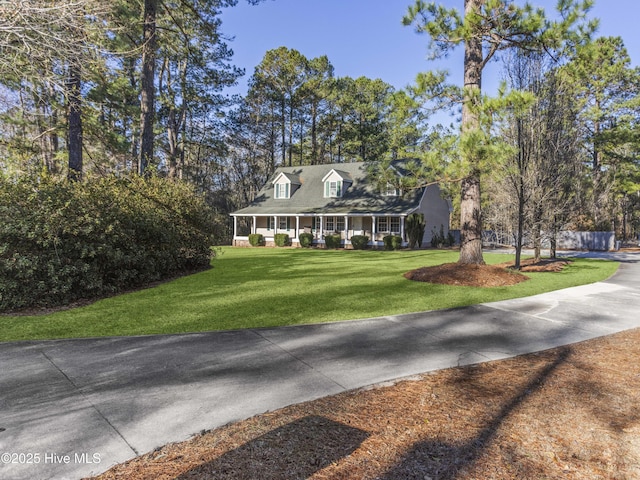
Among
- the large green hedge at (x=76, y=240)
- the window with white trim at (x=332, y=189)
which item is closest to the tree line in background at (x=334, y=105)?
the large green hedge at (x=76, y=240)

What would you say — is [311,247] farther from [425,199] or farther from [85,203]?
[85,203]

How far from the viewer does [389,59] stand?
54.9 ft

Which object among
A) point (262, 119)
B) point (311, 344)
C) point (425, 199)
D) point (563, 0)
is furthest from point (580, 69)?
point (262, 119)

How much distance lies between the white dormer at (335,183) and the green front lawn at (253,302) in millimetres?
18777

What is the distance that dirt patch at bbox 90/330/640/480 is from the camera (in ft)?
7.45

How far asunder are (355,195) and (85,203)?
23444mm

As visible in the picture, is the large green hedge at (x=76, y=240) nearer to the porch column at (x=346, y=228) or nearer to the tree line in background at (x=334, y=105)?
the tree line in background at (x=334, y=105)

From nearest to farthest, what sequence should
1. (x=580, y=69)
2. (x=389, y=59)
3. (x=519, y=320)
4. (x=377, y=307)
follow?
(x=519, y=320) → (x=377, y=307) → (x=580, y=69) → (x=389, y=59)

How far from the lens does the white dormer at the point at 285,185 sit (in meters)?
32.8

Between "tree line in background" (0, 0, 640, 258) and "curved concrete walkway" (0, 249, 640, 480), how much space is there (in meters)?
4.95

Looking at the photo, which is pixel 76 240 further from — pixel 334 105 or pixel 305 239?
pixel 334 105

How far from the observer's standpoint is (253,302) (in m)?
7.75

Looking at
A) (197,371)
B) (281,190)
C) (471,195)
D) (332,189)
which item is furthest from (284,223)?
(197,371)

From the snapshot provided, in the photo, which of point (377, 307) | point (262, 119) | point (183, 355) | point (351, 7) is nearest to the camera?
point (183, 355)
